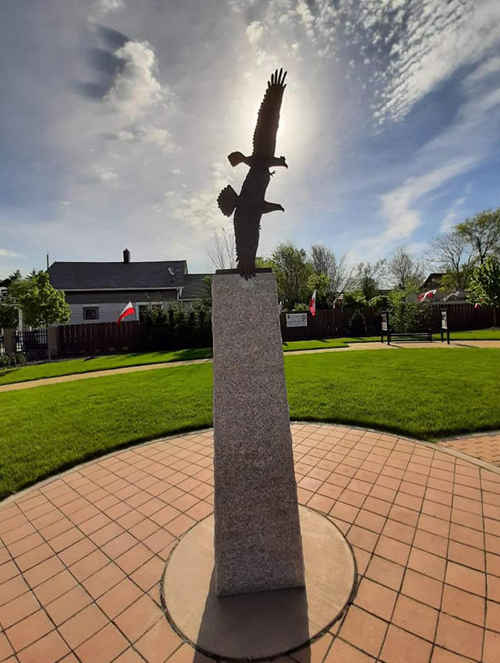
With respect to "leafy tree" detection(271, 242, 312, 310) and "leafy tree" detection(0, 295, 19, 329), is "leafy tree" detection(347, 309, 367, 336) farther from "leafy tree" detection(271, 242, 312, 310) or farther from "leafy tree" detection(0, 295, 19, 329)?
"leafy tree" detection(0, 295, 19, 329)

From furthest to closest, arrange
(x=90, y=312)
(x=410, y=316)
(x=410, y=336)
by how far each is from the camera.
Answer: (x=90, y=312)
(x=410, y=316)
(x=410, y=336)

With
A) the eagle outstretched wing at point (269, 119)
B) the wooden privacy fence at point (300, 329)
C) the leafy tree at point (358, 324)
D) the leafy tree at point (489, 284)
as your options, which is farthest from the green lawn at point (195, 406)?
the leafy tree at point (489, 284)

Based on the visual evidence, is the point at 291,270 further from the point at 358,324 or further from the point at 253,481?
the point at 253,481

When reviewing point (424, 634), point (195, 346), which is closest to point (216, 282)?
point (424, 634)

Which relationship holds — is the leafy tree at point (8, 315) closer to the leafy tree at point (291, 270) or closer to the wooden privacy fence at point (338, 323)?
the wooden privacy fence at point (338, 323)

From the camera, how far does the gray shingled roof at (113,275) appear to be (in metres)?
26.3

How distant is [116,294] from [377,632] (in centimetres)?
2758

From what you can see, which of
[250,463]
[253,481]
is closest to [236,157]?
[250,463]

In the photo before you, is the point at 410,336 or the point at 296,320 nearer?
the point at 410,336

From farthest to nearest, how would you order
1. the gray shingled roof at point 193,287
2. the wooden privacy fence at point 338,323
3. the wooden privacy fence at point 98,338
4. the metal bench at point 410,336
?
the gray shingled roof at point 193,287, the wooden privacy fence at point 338,323, the wooden privacy fence at point 98,338, the metal bench at point 410,336

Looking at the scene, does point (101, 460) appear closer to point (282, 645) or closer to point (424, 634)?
point (282, 645)

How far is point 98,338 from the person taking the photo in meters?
17.6

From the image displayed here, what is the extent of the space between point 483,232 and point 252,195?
1596 inches

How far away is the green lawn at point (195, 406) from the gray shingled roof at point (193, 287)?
19.4m
